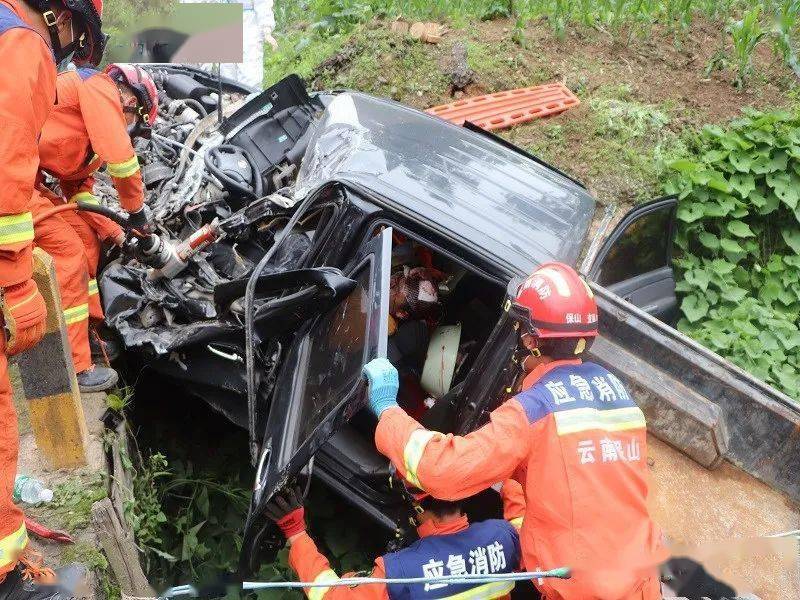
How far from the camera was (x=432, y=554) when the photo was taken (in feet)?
8.02

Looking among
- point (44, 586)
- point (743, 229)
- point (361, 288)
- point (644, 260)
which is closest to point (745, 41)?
point (743, 229)

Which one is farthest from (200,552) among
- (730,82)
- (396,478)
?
(730,82)

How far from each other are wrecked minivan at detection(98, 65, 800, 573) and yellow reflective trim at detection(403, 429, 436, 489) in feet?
0.70

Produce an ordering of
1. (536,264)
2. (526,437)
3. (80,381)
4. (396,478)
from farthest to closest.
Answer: (80,381) → (536,264) → (396,478) → (526,437)

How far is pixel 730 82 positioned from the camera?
250 inches

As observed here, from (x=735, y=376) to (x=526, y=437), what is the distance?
54.4 inches

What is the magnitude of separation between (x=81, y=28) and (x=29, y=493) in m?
1.71

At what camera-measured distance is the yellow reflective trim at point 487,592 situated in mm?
2412

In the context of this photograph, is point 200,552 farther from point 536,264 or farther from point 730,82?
point 730,82

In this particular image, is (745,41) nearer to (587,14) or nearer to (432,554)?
(587,14)

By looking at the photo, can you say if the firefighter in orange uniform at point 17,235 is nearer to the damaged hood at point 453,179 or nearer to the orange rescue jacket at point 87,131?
the orange rescue jacket at point 87,131

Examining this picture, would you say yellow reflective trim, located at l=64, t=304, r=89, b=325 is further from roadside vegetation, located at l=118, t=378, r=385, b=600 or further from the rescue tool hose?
the rescue tool hose

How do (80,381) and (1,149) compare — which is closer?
(1,149)

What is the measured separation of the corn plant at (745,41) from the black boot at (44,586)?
19.9 ft
